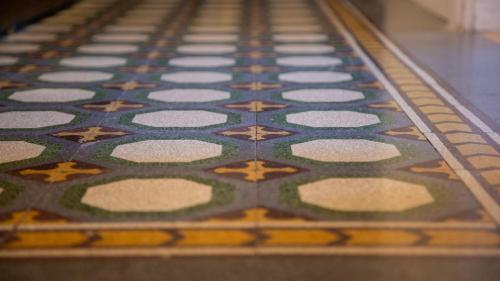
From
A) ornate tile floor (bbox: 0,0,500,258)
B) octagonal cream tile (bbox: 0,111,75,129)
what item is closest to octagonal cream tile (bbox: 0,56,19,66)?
ornate tile floor (bbox: 0,0,500,258)

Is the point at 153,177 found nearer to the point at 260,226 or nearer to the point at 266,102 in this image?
the point at 260,226

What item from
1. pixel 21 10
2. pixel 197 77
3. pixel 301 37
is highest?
pixel 21 10

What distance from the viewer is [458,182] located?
228 centimetres

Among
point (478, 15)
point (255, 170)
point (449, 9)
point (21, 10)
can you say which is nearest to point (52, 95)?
point (255, 170)

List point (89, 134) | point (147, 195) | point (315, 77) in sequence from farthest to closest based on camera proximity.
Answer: point (315, 77)
point (89, 134)
point (147, 195)

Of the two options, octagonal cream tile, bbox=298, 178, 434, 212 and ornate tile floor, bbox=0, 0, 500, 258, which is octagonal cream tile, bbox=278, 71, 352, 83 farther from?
octagonal cream tile, bbox=298, 178, 434, 212

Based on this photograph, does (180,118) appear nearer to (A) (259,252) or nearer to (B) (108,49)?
(A) (259,252)

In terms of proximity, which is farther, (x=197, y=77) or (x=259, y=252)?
(x=197, y=77)

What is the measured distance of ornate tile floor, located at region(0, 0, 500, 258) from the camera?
1880mm

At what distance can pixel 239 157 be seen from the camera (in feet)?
8.38

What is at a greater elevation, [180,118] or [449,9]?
[180,118]

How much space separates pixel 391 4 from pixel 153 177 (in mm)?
6252

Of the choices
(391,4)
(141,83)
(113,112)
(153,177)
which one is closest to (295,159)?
(153,177)

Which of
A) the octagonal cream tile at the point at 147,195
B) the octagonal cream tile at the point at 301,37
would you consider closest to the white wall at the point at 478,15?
the octagonal cream tile at the point at 301,37
